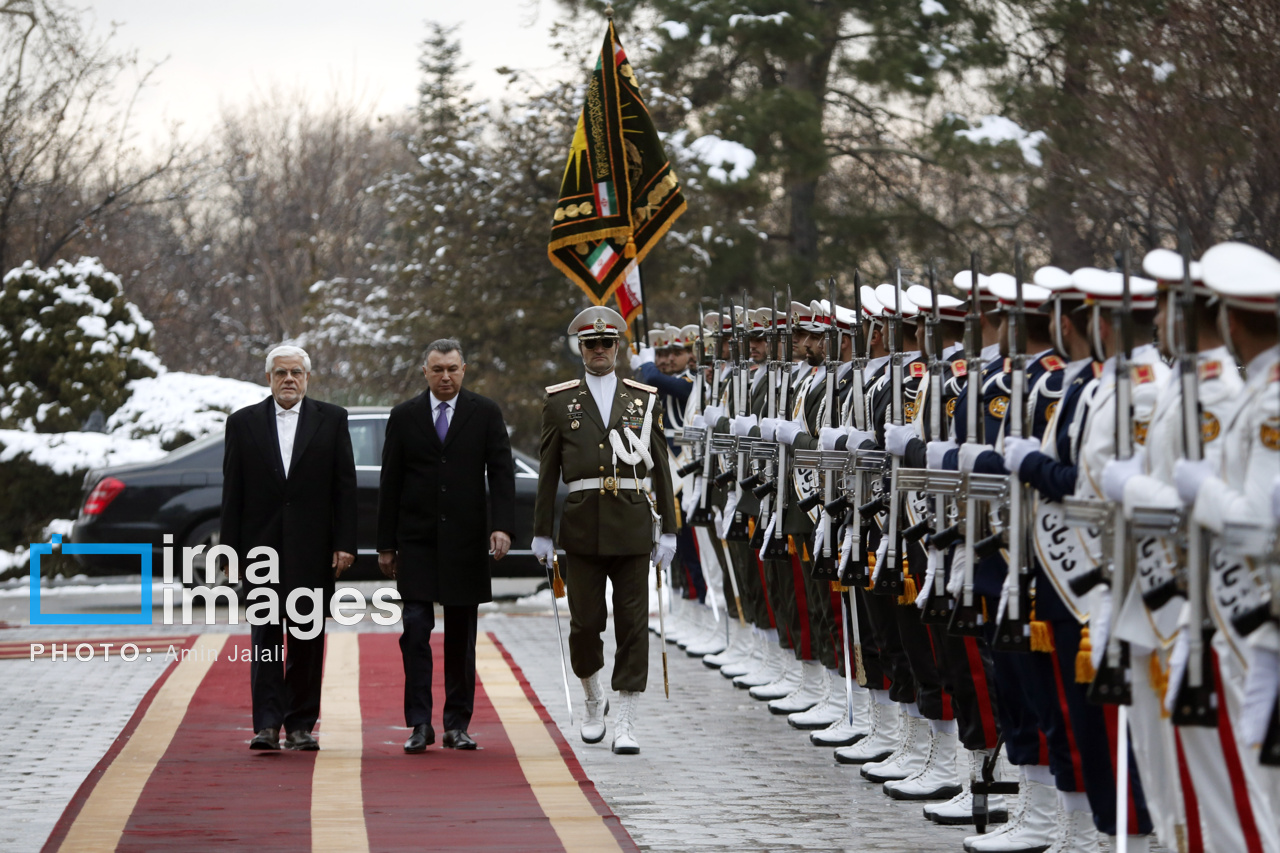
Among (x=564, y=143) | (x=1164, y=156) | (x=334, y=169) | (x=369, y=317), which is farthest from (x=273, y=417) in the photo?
(x=334, y=169)

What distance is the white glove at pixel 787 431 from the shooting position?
9469 mm

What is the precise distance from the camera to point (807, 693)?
10055 mm

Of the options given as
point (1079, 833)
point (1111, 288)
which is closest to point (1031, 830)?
point (1079, 833)

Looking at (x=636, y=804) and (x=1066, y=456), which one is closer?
(x=1066, y=456)

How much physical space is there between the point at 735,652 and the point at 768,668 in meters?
0.83

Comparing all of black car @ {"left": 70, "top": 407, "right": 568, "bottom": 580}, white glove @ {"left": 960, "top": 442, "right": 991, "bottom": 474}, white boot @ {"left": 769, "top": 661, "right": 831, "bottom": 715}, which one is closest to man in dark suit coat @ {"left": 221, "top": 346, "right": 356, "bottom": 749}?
white boot @ {"left": 769, "top": 661, "right": 831, "bottom": 715}

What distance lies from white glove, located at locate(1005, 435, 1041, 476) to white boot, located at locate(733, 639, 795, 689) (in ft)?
15.6

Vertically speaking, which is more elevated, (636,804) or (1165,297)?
(1165,297)

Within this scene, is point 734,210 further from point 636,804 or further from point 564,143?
point 636,804

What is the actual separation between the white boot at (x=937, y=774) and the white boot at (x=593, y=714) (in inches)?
67.1

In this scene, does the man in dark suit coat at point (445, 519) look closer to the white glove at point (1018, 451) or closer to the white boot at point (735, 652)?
the white boot at point (735, 652)

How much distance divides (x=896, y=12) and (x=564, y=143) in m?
5.28

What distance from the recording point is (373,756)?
868cm

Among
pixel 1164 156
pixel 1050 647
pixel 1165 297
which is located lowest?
pixel 1050 647
